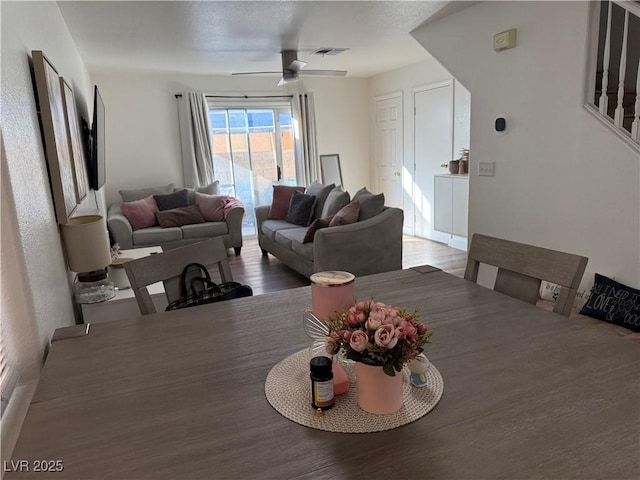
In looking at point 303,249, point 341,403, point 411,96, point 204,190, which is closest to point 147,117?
point 204,190

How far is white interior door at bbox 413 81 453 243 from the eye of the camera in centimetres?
557

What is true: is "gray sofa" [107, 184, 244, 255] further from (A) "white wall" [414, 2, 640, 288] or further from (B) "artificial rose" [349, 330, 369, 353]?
(B) "artificial rose" [349, 330, 369, 353]

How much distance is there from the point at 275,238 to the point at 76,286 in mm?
2791

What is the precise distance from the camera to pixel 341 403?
982 millimetres

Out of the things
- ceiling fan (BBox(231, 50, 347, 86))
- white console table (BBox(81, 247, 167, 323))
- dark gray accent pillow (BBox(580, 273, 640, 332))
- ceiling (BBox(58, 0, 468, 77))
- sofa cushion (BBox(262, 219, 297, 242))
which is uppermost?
ceiling (BBox(58, 0, 468, 77))

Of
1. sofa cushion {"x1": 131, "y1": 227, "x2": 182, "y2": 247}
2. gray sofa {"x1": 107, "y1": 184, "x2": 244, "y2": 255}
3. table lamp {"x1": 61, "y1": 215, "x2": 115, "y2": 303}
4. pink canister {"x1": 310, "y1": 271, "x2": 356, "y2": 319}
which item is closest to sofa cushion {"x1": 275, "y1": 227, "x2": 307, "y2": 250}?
gray sofa {"x1": 107, "y1": 184, "x2": 244, "y2": 255}

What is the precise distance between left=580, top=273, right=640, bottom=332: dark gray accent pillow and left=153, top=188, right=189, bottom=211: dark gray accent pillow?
15.9ft

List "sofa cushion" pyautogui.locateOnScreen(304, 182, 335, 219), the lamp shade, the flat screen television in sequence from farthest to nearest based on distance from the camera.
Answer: "sofa cushion" pyautogui.locateOnScreen(304, 182, 335, 219), the flat screen television, the lamp shade

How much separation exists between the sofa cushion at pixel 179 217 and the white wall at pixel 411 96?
122 inches

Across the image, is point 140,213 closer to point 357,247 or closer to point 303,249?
point 303,249

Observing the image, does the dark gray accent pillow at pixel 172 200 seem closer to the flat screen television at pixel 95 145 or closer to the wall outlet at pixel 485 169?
the flat screen television at pixel 95 145

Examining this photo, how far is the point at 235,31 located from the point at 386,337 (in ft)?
12.6

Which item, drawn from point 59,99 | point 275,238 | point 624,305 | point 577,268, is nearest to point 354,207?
point 275,238

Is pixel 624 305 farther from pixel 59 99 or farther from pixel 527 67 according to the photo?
pixel 59 99
